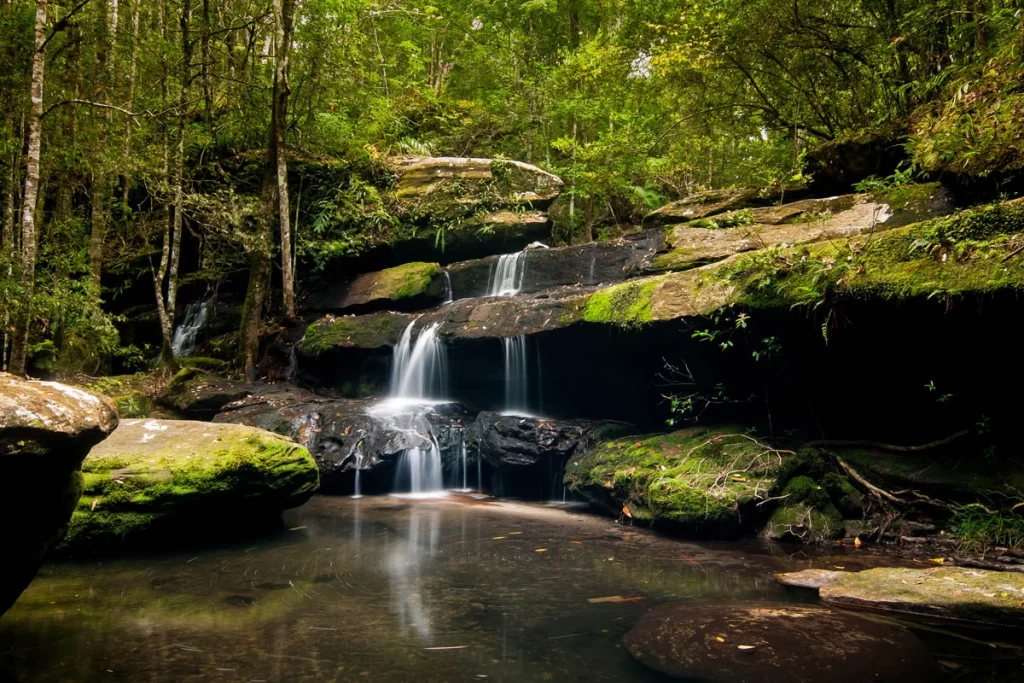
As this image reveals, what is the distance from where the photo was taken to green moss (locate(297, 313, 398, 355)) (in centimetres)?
1110

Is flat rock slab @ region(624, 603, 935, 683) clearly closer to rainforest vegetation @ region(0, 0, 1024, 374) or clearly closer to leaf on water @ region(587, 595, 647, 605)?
leaf on water @ region(587, 595, 647, 605)

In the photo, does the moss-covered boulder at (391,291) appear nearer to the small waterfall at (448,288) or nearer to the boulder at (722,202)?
the small waterfall at (448,288)

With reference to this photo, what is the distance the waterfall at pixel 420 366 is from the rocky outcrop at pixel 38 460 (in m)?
7.05

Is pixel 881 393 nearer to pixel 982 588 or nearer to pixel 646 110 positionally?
pixel 982 588

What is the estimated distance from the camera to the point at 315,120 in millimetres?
13688

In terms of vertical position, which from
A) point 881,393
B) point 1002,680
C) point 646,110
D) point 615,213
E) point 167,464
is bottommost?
point 1002,680

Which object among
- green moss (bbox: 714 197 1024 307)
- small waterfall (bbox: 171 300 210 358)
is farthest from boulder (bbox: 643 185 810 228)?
small waterfall (bbox: 171 300 210 358)

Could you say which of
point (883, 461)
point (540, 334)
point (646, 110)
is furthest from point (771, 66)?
point (883, 461)

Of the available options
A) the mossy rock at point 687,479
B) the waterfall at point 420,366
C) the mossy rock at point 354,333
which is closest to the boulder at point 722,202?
the waterfall at point 420,366

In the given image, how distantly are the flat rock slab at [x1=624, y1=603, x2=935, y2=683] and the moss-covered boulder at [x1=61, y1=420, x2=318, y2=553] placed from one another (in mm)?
3951

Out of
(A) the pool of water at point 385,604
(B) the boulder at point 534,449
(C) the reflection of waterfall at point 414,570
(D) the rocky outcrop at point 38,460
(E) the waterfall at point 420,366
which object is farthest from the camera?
(E) the waterfall at point 420,366

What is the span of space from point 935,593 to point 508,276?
8896mm

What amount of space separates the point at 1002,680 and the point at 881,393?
3.83 metres

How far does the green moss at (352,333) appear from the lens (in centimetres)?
1110
